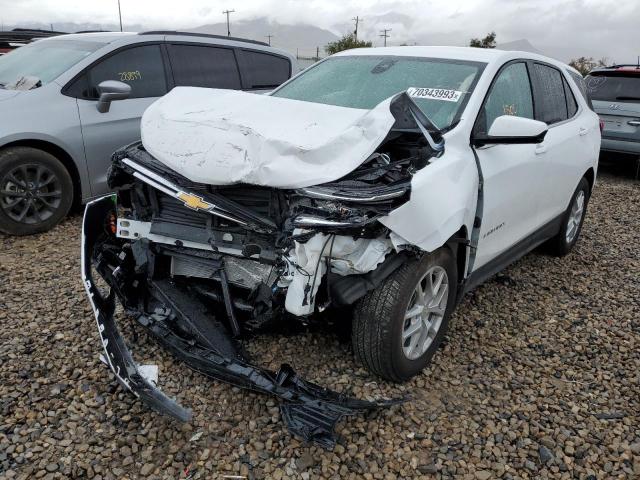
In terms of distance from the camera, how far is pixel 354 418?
2.65m

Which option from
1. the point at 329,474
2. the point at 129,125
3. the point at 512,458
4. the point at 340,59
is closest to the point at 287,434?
the point at 329,474

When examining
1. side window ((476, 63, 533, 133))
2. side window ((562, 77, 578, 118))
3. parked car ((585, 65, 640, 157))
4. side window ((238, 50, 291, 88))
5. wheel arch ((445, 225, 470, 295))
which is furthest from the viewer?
parked car ((585, 65, 640, 157))

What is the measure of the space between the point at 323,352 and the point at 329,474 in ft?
2.87

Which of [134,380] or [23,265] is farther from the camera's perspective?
[23,265]

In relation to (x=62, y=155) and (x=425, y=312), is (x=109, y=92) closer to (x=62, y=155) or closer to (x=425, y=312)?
(x=62, y=155)

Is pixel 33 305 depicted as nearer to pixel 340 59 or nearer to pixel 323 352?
pixel 323 352

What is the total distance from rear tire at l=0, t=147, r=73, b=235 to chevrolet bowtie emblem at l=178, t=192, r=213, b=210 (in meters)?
2.81

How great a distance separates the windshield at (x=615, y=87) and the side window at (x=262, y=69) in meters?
4.92

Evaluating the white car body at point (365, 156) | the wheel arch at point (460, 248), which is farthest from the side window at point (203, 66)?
the wheel arch at point (460, 248)

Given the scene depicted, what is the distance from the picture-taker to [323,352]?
3.13 metres

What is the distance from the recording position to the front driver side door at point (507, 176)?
125 inches

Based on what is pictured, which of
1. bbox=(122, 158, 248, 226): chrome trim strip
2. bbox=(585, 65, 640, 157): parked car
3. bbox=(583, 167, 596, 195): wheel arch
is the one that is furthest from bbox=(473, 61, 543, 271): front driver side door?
bbox=(585, 65, 640, 157): parked car

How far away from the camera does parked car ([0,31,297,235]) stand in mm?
4668

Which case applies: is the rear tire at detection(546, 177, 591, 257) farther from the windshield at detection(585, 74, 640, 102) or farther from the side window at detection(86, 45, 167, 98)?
the windshield at detection(585, 74, 640, 102)
